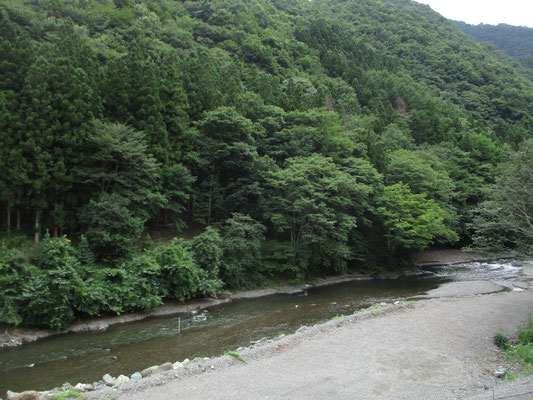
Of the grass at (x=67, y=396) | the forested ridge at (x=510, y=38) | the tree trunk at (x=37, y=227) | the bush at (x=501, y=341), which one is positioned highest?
the forested ridge at (x=510, y=38)

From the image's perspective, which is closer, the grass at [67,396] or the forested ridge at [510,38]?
the grass at [67,396]

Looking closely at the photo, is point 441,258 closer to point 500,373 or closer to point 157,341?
point 500,373

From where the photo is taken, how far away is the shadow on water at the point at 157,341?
11609 mm

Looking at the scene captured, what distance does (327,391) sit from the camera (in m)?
7.87

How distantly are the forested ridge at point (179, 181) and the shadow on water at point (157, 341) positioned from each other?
176 centimetres

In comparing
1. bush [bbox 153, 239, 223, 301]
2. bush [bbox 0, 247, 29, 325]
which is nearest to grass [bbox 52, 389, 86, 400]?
bush [bbox 0, 247, 29, 325]

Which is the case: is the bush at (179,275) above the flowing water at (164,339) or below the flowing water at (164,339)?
above

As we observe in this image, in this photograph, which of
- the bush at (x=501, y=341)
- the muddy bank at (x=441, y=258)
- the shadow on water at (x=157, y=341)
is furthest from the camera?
the muddy bank at (x=441, y=258)

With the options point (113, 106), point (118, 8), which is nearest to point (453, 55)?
point (118, 8)

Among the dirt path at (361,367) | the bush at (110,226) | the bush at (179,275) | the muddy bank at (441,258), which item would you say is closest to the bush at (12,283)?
the bush at (110,226)

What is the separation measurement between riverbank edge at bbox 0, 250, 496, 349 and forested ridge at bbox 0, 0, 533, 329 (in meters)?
0.57

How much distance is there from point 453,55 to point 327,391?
102 m

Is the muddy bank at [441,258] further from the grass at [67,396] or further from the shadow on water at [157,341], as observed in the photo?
the grass at [67,396]

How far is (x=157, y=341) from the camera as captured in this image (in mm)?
14680
